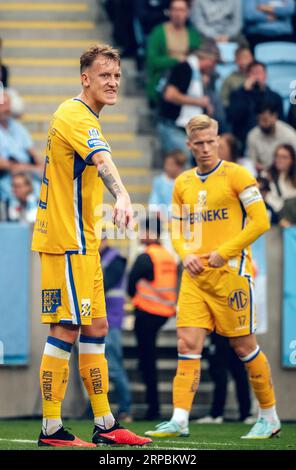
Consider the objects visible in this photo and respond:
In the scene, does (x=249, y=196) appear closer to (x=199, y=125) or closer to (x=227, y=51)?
(x=199, y=125)

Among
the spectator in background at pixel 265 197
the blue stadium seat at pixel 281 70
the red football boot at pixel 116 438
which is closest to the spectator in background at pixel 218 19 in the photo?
the blue stadium seat at pixel 281 70

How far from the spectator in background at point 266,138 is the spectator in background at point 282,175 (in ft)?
3.13

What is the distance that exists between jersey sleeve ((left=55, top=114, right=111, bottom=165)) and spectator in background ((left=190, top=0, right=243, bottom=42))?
10255 mm

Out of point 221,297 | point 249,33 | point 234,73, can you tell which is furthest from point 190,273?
point 249,33

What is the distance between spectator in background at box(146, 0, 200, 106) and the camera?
17.2m

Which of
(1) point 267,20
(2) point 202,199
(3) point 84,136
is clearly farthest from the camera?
(1) point 267,20

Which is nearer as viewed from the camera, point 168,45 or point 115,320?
point 115,320

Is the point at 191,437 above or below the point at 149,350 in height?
below

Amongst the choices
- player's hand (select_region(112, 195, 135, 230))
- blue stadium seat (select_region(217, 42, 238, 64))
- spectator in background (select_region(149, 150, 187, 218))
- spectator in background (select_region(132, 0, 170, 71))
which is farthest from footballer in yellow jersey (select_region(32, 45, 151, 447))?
spectator in background (select_region(132, 0, 170, 71))

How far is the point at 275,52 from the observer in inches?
713

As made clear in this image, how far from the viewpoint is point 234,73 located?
1725 cm

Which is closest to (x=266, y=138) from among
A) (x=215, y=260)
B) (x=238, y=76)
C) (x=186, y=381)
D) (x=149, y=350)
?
(x=238, y=76)

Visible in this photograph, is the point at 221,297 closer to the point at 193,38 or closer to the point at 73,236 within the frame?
the point at 73,236

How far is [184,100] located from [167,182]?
1646mm
